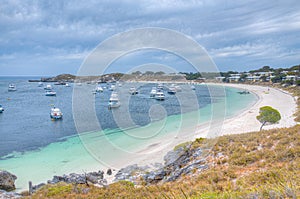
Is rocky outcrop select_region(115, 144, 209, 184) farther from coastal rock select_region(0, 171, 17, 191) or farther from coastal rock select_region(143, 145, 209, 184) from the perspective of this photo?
coastal rock select_region(0, 171, 17, 191)

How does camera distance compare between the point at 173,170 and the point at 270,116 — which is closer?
the point at 173,170

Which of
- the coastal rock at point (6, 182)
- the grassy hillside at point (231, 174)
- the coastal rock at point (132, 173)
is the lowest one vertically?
the coastal rock at point (6, 182)

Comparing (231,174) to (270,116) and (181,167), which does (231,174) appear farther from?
(270,116)

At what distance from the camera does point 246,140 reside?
11859mm

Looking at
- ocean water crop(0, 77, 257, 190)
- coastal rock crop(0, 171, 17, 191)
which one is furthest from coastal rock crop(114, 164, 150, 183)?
coastal rock crop(0, 171, 17, 191)

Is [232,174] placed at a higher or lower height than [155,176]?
higher

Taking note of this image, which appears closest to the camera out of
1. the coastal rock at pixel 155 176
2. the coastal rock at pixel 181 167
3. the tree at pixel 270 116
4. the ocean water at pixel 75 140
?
the coastal rock at pixel 181 167

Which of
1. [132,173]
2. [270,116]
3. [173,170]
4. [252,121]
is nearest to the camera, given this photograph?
[173,170]

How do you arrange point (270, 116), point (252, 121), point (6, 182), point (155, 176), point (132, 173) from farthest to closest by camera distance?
point (252, 121)
point (270, 116)
point (132, 173)
point (6, 182)
point (155, 176)

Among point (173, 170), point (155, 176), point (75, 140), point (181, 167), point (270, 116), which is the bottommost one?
point (75, 140)

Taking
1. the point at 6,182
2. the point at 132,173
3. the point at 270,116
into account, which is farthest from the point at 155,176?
the point at 270,116

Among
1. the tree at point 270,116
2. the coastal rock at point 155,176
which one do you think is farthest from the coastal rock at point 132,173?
the tree at point 270,116

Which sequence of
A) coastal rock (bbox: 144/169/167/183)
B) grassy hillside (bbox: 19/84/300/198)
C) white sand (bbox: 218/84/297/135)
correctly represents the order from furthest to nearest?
1. white sand (bbox: 218/84/297/135)
2. coastal rock (bbox: 144/169/167/183)
3. grassy hillside (bbox: 19/84/300/198)

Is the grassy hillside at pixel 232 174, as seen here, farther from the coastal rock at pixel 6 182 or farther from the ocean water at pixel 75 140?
the ocean water at pixel 75 140
